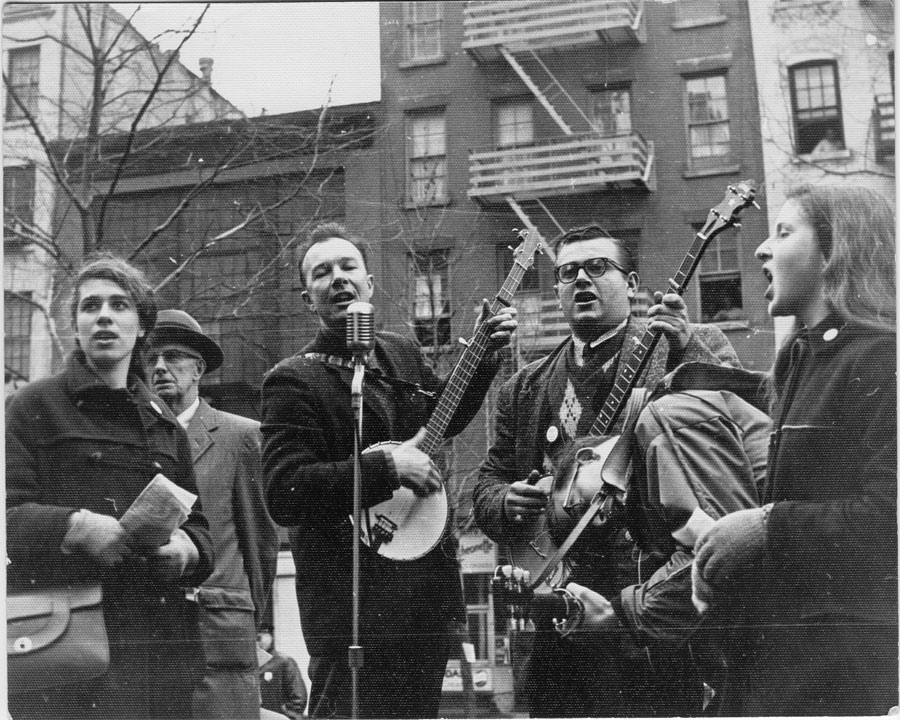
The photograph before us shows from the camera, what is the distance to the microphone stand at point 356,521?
3975 mm

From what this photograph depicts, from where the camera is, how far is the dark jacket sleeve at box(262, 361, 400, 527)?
13.3ft

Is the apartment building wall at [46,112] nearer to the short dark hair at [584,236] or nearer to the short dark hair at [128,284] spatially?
the short dark hair at [128,284]

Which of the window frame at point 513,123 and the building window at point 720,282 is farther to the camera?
the window frame at point 513,123

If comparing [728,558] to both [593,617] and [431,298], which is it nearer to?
[593,617]

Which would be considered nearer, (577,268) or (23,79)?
(577,268)

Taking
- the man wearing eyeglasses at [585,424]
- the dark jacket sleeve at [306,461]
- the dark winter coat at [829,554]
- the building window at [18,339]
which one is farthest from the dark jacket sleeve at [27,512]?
the dark winter coat at [829,554]

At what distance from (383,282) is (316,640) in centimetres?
133

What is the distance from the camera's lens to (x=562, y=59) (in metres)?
4.25

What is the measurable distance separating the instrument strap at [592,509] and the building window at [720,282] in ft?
1.27

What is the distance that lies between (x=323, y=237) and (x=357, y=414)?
0.70 meters

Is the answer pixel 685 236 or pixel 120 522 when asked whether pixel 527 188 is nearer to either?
pixel 685 236

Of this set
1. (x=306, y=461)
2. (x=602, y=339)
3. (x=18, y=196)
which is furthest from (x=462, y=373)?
(x=18, y=196)

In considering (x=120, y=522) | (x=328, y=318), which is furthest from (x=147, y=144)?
(x=120, y=522)

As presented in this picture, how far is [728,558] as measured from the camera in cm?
394
